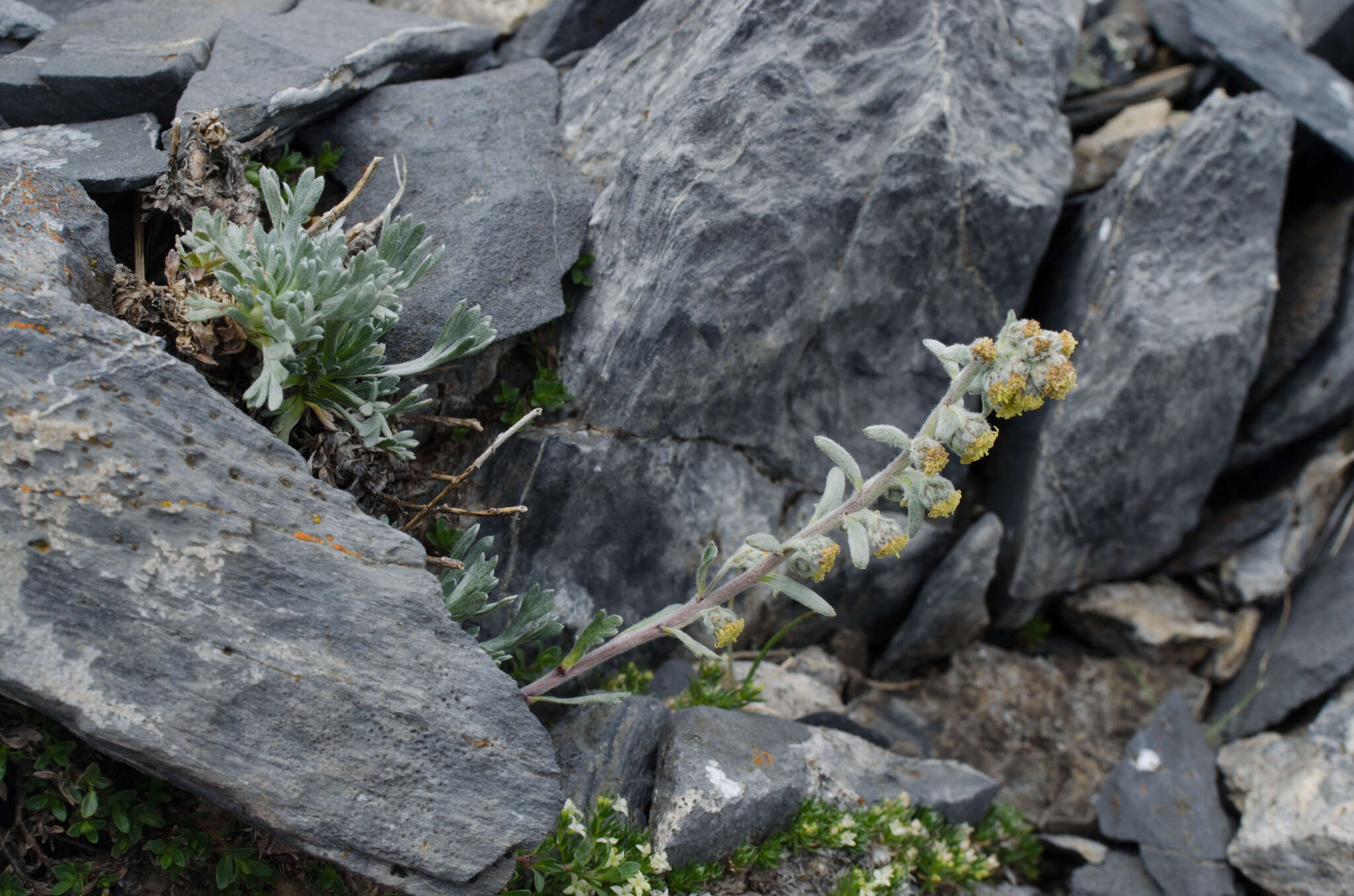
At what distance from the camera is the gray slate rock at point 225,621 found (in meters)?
2.97

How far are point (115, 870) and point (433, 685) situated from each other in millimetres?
1399

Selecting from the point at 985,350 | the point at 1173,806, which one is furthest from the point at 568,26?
the point at 1173,806

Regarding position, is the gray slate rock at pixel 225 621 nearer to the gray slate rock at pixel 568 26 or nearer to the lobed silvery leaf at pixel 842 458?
the lobed silvery leaf at pixel 842 458

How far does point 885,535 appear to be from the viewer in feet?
11.6

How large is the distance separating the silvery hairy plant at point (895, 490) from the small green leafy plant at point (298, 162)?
296 cm

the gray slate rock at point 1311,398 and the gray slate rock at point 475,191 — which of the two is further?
the gray slate rock at point 1311,398

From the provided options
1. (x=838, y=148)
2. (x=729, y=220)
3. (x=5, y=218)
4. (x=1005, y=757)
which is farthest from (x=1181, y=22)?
(x=5, y=218)

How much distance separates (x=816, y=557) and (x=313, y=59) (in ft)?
12.8

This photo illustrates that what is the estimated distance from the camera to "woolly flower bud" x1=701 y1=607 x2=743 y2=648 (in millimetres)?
3641

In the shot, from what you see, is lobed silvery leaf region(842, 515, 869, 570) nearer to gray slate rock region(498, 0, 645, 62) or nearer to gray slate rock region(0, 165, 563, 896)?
gray slate rock region(0, 165, 563, 896)

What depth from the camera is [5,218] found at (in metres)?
3.38

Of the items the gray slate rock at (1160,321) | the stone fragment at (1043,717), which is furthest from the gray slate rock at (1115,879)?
the gray slate rock at (1160,321)

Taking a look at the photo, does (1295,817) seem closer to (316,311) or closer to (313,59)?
(316,311)

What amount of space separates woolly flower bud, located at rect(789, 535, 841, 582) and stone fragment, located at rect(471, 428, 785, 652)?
55.9 inches
